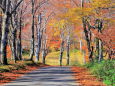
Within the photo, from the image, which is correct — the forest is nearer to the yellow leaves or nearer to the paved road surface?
the yellow leaves

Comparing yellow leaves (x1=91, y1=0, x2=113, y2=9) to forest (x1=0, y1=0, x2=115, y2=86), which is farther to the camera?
yellow leaves (x1=91, y1=0, x2=113, y2=9)

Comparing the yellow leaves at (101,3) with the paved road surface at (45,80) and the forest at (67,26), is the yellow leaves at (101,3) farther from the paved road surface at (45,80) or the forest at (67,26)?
the paved road surface at (45,80)

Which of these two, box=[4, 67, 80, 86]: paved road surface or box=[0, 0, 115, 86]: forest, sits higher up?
box=[0, 0, 115, 86]: forest

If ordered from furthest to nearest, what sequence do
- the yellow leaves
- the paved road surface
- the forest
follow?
the yellow leaves
the forest
the paved road surface

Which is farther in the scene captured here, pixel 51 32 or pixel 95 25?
pixel 51 32

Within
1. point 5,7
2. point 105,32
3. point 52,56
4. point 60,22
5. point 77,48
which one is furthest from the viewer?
point 77,48

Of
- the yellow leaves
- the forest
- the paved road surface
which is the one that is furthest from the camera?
the yellow leaves

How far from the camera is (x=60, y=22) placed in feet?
144

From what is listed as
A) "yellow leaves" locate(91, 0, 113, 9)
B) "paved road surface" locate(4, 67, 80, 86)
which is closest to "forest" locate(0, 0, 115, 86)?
"yellow leaves" locate(91, 0, 113, 9)

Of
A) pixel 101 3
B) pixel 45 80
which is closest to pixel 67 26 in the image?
pixel 101 3

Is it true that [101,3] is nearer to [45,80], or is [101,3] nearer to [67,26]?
[45,80]

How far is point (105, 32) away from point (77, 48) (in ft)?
146

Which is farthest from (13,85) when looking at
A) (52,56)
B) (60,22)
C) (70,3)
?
(52,56)

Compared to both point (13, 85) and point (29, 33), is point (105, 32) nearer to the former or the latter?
point (13, 85)
